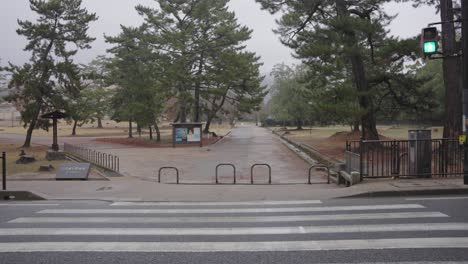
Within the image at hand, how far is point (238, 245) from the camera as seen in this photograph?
21.3ft

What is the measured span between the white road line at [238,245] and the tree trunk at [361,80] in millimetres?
18167

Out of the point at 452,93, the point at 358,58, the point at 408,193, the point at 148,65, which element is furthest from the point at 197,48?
the point at 408,193

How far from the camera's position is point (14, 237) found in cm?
715

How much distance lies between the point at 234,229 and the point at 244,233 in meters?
0.38

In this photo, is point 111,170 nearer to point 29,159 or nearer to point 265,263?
point 29,159

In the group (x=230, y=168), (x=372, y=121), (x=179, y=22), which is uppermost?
(x=179, y=22)

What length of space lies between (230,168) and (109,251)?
565 inches

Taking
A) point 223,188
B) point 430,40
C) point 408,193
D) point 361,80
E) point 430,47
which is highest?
point 361,80

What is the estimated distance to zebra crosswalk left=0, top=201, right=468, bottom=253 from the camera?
6430 millimetres

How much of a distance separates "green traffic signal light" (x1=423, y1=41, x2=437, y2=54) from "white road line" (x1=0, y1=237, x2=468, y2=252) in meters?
6.66

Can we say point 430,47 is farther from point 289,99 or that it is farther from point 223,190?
point 289,99

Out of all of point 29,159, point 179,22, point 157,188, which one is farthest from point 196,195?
point 179,22

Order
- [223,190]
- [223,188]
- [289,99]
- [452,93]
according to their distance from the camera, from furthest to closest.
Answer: [289,99] → [452,93] → [223,188] → [223,190]

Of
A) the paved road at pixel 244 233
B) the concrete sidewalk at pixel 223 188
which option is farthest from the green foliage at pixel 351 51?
the paved road at pixel 244 233
